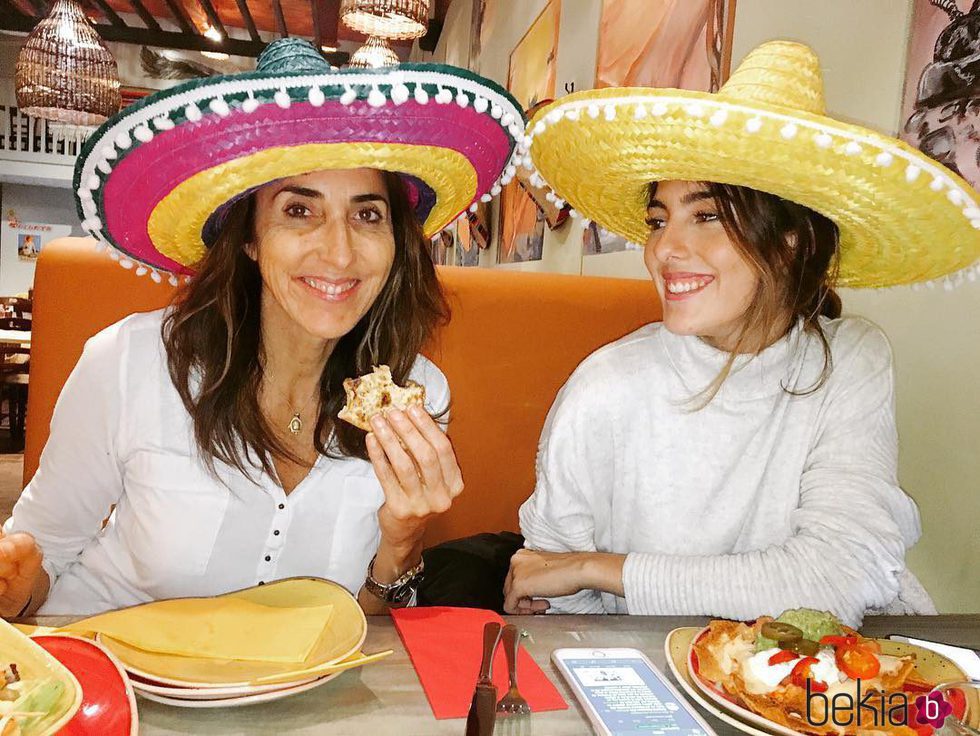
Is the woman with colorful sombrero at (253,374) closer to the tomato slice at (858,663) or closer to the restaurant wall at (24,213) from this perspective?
the tomato slice at (858,663)

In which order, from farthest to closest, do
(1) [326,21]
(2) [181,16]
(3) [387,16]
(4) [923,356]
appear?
(1) [326,21] < (2) [181,16] < (3) [387,16] < (4) [923,356]

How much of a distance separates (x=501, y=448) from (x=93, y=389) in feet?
4.21

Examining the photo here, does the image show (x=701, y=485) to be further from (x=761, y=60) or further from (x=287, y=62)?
(x=287, y=62)

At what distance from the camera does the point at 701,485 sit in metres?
1.62

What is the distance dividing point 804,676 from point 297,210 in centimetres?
122

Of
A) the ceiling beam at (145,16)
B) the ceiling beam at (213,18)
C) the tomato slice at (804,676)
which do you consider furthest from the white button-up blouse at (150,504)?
the ceiling beam at (145,16)

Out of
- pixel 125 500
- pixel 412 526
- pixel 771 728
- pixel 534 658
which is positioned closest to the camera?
pixel 771 728

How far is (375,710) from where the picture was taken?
2.91 feet

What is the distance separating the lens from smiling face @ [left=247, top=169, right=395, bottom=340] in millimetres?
1432

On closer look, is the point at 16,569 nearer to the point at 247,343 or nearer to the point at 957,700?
the point at 247,343

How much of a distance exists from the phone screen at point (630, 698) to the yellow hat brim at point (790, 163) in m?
0.92

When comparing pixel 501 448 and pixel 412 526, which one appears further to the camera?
pixel 501 448

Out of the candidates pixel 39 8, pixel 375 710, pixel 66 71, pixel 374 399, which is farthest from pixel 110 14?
pixel 375 710

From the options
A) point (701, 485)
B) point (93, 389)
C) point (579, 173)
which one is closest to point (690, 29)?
point (579, 173)
